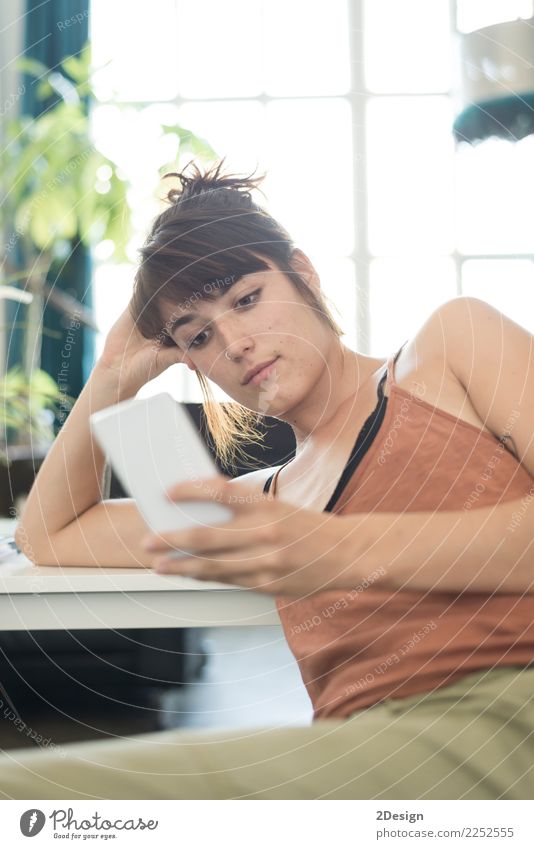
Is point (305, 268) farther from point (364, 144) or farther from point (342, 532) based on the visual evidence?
point (342, 532)

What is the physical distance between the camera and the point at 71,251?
554 mm

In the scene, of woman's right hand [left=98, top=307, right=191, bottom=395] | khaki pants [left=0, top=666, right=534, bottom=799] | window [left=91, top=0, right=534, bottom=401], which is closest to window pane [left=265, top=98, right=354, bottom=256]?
window [left=91, top=0, right=534, bottom=401]

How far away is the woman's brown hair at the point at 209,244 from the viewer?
448mm

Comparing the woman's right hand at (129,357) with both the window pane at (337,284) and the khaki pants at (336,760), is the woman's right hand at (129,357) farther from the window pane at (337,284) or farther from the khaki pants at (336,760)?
the khaki pants at (336,760)

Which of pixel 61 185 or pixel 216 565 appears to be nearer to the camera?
pixel 216 565

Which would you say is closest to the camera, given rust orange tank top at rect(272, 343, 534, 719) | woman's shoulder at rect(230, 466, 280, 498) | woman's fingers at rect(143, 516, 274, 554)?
woman's fingers at rect(143, 516, 274, 554)

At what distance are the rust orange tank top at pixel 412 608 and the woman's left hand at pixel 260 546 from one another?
30 mm

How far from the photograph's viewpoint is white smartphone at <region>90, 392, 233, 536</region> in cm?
33

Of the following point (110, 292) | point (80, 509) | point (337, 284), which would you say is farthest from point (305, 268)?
point (80, 509)

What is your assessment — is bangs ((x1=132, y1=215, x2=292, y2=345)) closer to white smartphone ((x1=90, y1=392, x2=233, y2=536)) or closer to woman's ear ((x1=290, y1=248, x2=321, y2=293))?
woman's ear ((x1=290, y1=248, x2=321, y2=293))

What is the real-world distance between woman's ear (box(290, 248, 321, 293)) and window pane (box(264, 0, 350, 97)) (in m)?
0.09

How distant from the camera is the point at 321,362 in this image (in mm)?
471

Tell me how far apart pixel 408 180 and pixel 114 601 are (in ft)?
0.98

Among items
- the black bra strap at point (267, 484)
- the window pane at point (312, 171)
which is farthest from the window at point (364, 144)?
the black bra strap at point (267, 484)
